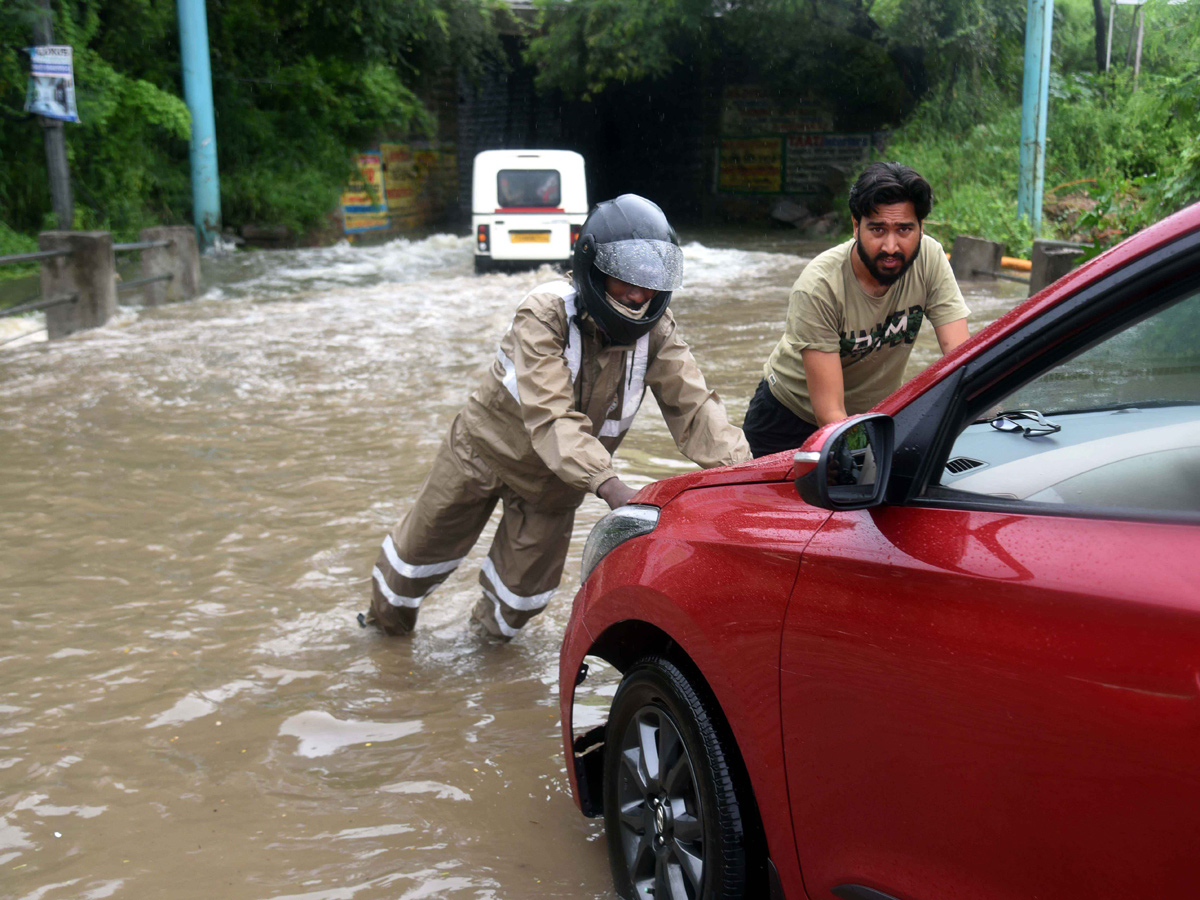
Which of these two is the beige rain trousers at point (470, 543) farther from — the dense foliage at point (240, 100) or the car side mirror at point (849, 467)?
the dense foliage at point (240, 100)

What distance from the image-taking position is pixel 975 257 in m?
15.1

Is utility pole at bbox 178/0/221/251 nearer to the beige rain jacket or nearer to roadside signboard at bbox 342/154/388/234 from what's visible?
roadside signboard at bbox 342/154/388/234

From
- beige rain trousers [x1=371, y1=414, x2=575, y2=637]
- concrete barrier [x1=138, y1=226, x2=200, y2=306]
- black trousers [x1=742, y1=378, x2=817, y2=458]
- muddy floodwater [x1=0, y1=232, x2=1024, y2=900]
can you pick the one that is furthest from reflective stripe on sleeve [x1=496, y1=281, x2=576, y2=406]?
concrete barrier [x1=138, y1=226, x2=200, y2=306]

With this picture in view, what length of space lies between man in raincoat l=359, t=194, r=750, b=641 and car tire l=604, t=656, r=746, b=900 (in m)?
0.71

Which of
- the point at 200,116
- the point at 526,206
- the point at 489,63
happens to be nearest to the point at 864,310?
the point at 526,206

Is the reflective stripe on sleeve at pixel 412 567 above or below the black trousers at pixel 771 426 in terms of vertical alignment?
below

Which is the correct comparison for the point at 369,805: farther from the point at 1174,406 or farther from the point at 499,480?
the point at 1174,406

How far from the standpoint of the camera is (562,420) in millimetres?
3453

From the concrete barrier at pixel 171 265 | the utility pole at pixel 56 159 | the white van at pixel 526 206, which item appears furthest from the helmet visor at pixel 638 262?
the white van at pixel 526 206

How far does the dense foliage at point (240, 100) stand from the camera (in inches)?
725

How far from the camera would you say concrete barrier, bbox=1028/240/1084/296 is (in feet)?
36.8

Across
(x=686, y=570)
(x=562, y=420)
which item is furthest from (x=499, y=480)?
(x=686, y=570)

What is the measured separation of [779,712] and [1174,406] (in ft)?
2.75

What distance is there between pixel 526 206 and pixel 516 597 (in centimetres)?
1444
